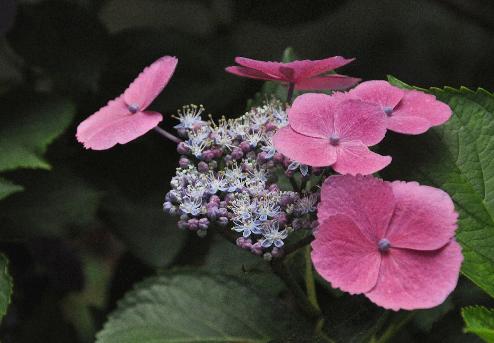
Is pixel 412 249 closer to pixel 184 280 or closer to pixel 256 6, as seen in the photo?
pixel 184 280

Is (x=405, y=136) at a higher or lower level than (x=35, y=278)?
higher

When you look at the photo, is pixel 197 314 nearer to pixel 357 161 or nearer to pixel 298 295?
pixel 298 295

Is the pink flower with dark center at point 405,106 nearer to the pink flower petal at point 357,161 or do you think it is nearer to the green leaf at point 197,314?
the pink flower petal at point 357,161

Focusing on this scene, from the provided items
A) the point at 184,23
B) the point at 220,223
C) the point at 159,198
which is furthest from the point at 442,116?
the point at 184,23

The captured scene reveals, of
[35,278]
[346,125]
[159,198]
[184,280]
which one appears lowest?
[35,278]

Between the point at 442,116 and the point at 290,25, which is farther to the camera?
the point at 290,25

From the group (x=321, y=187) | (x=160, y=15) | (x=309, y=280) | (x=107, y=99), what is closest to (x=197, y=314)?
(x=309, y=280)
